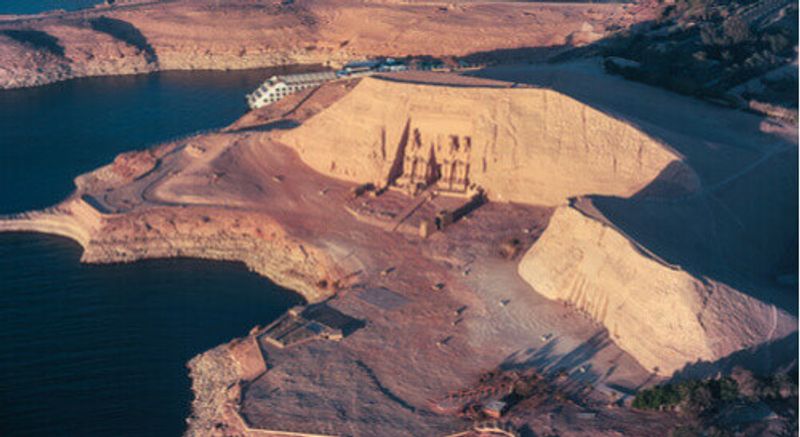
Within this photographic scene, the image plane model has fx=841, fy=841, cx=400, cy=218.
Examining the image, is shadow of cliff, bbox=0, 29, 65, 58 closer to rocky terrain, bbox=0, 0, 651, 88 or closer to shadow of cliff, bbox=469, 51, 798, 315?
rocky terrain, bbox=0, 0, 651, 88

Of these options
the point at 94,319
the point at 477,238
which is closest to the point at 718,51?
the point at 477,238

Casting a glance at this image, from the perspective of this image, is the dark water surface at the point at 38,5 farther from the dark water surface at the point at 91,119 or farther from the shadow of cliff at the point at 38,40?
the dark water surface at the point at 91,119

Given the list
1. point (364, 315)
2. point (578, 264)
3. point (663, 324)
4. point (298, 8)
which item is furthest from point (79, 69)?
point (663, 324)

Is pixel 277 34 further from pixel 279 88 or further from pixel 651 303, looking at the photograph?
pixel 651 303

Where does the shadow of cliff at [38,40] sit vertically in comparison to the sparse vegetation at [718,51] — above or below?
below

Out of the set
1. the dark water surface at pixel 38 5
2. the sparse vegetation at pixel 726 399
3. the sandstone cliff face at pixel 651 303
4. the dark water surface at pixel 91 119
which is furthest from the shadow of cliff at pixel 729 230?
the dark water surface at pixel 38 5

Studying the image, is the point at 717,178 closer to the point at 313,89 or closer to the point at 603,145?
the point at 603,145
